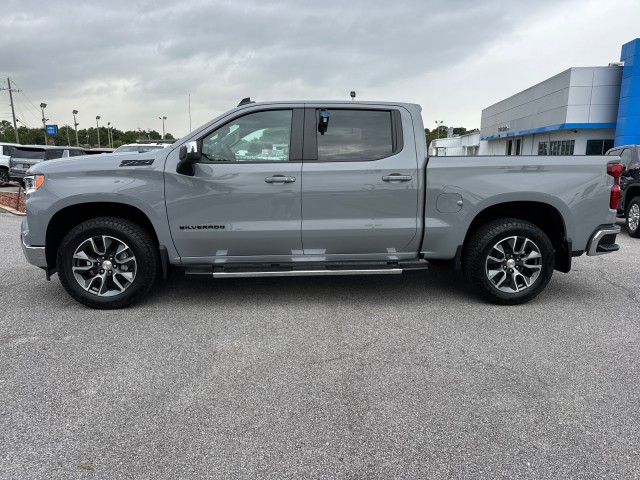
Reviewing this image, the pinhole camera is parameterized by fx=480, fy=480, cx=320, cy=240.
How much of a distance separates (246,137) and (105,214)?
5.24 feet

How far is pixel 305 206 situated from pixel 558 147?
2706 cm

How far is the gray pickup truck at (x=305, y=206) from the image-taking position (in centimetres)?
452

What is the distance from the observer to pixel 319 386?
10.5ft

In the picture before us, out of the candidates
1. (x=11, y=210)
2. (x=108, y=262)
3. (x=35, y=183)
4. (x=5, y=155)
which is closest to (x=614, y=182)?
(x=108, y=262)

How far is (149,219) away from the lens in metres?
4.59

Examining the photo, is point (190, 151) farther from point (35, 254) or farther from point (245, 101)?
point (35, 254)

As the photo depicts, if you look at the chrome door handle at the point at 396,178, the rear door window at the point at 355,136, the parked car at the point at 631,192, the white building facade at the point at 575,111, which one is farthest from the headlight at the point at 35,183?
the white building facade at the point at 575,111

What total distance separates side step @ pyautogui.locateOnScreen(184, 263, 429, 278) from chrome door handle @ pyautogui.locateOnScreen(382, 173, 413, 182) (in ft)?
2.76

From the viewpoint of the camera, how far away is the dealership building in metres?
22.2

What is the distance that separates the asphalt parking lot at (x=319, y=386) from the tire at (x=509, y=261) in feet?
0.70

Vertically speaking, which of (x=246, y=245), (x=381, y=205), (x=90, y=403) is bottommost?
(x=90, y=403)

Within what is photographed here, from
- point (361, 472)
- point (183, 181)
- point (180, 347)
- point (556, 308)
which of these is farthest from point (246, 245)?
point (556, 308)

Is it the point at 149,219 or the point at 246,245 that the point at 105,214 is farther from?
the point at 246,245

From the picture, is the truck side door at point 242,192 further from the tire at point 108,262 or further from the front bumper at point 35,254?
the front bumper at point 35,254
